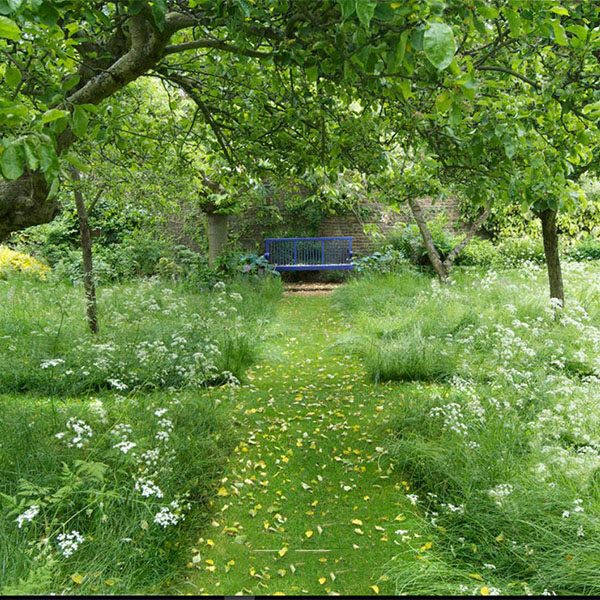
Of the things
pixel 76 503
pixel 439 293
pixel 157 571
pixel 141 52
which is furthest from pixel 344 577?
pixel 439 293

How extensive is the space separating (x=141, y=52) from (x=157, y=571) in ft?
9.09

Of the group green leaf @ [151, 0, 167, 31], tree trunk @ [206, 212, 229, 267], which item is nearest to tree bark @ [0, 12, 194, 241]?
green leaf @ [151, 0, 167, 31]

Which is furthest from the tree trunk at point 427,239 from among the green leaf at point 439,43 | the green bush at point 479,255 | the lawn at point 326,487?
the green leaf at point 439,43

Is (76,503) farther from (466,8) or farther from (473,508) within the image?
(466,8)

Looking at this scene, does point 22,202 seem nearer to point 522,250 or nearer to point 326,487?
point 326,487

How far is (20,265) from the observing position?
11.2m

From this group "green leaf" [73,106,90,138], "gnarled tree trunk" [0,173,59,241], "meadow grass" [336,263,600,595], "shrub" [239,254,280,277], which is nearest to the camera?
"green leaf" [73,106,90,138]

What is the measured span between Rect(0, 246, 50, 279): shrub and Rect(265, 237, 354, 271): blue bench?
5.80 m

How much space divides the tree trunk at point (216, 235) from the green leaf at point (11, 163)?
10.1m

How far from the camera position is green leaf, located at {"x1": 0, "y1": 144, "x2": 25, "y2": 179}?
Result: 1332 mm

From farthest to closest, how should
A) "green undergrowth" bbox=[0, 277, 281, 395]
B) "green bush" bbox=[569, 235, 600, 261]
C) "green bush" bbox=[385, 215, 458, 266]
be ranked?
1. "green bush" bbox=[385, 215, 458, 266]
2. "green bush" bbox=[569, 235, 600, 261]
3. "green undergrowth" bbox=[0, 277, 281, 395]

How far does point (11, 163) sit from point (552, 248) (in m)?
5.51

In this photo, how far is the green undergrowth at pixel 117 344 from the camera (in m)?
4.50

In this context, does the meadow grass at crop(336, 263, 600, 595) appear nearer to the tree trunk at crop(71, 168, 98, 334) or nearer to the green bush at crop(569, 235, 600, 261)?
the tree trunk at crop(71, 168, 98, 334)
